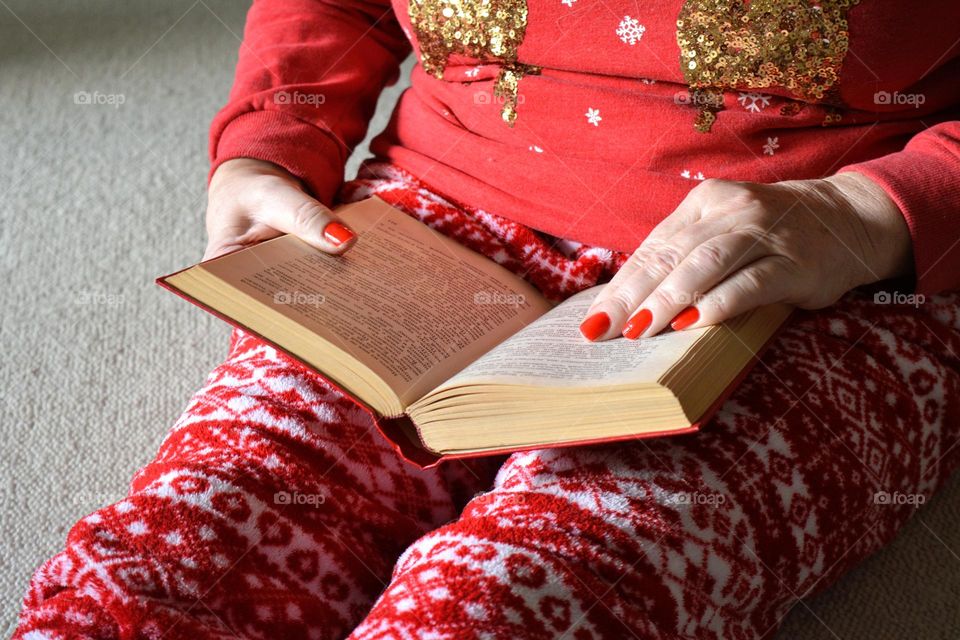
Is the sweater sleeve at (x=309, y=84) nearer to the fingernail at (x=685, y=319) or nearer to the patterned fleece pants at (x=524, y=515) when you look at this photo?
the patterned fleece pants at (x=524, y=515)

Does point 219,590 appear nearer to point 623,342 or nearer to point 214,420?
point 214,420

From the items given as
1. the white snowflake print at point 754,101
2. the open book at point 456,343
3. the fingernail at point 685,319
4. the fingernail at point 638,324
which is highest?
the white snowflake print at point 754,101

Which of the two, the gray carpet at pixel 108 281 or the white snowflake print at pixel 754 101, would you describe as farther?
the gray carpet at pixel 108 281

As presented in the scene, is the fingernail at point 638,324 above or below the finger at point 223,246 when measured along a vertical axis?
above

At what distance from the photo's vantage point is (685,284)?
1.83 ft

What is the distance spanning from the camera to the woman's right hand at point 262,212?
0.70m

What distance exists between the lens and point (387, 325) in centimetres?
62

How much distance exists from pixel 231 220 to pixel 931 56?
0.54 meters

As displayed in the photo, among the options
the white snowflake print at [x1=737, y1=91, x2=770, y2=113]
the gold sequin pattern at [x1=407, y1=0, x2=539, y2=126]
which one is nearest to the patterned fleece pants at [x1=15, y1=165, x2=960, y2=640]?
the white snowflake print at [x1=737, y1=91, x2=770, y2=113]

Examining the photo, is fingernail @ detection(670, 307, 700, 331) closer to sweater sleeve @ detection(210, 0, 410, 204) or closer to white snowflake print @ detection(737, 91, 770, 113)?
white snowflake print @ detection(737, 91, 770, 113)

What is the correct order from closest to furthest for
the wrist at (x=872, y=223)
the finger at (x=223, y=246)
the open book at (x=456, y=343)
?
the open book at (x=456, y=343), the wrist at (x=872, y=223), the finger at (x=223, y=246)

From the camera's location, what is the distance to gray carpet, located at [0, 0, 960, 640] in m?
0.78

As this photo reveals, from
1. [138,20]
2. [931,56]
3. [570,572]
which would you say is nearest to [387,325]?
[570,572]

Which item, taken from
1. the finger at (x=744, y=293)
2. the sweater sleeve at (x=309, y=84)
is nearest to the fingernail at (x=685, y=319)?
the finger at (x=744, y=293)
